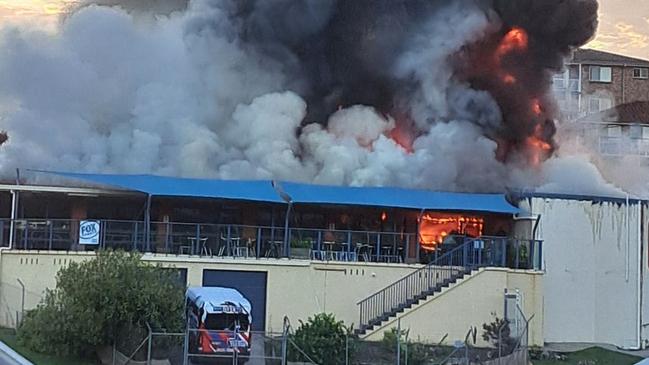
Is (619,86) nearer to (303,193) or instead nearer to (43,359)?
(303,193)

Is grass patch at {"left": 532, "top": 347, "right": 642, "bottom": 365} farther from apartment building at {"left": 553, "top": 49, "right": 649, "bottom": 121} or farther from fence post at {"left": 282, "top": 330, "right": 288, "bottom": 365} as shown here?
apartment building at {"left": 553, "top": 49, "right": 649, "bottom": 121}

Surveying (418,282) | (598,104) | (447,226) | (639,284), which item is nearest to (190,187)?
(418,282)

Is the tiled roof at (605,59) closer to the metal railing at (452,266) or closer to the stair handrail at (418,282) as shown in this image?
the metal railing at (452,266)

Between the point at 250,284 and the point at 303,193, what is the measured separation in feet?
16.8

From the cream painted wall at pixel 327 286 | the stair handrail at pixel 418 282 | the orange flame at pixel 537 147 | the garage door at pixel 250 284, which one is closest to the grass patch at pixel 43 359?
the cream painted wall at pixel 327 286

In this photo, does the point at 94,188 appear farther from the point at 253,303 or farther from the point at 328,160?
the point at 328,160

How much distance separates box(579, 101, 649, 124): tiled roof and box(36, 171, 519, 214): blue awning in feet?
131

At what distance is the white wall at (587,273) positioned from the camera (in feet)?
117

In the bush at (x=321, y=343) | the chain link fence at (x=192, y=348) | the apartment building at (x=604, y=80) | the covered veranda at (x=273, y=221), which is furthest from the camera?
the apartment building at (x=604, y=80)

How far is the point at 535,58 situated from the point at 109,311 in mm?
31973

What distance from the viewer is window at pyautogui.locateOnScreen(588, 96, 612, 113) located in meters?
80.2

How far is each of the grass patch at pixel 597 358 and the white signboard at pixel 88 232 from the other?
15.7m

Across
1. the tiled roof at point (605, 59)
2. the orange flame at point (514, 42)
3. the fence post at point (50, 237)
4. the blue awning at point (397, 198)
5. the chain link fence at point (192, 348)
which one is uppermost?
the tiled roof at point (605, 59)

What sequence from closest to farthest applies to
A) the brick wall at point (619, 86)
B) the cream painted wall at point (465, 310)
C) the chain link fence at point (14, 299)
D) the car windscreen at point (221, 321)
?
the car windscreen at point (221, 321)
the chain link fence at point (14, 299)
the cream painted wall at point (465, 310)
the brick wall at point (619, 86)
